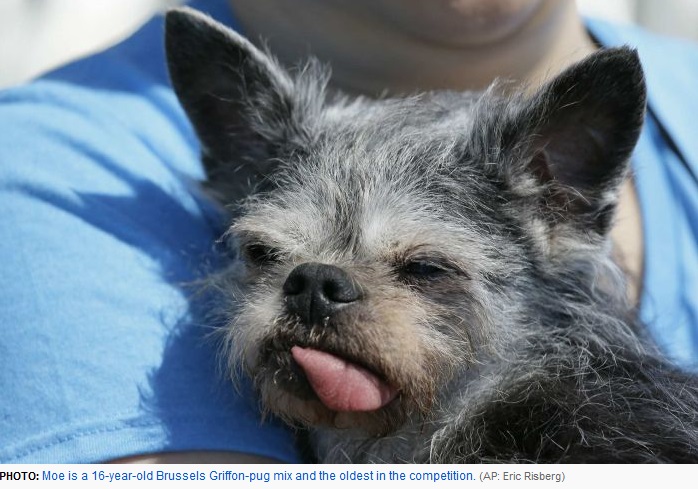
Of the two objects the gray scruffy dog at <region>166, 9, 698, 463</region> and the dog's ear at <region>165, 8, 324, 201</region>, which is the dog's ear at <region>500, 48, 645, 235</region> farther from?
the dog's ear at <region>165, 8, 324, 201</region>

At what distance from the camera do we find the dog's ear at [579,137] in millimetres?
2240

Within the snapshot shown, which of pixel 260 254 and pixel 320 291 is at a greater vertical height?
pixel 260 254

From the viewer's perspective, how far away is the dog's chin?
2135 mm

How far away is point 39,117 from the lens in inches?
95.2

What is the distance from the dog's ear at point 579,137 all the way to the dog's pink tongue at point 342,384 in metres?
0.66

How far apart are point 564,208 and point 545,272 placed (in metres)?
0.17

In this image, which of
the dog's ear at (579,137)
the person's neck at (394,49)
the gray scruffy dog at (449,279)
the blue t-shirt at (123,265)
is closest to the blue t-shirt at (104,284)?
the blue t-shirt at (123,265)

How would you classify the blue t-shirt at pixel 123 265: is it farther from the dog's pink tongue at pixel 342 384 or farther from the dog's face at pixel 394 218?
the dog's pink tongue at pixel 342 384

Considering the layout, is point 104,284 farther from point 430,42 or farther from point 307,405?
point 430,42

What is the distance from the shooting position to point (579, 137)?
237cm

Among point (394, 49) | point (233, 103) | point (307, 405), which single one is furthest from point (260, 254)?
point (394, 49)

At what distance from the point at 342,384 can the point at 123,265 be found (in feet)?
1.97

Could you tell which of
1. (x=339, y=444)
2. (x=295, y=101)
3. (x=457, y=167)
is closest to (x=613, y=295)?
(x=457, y=167)
